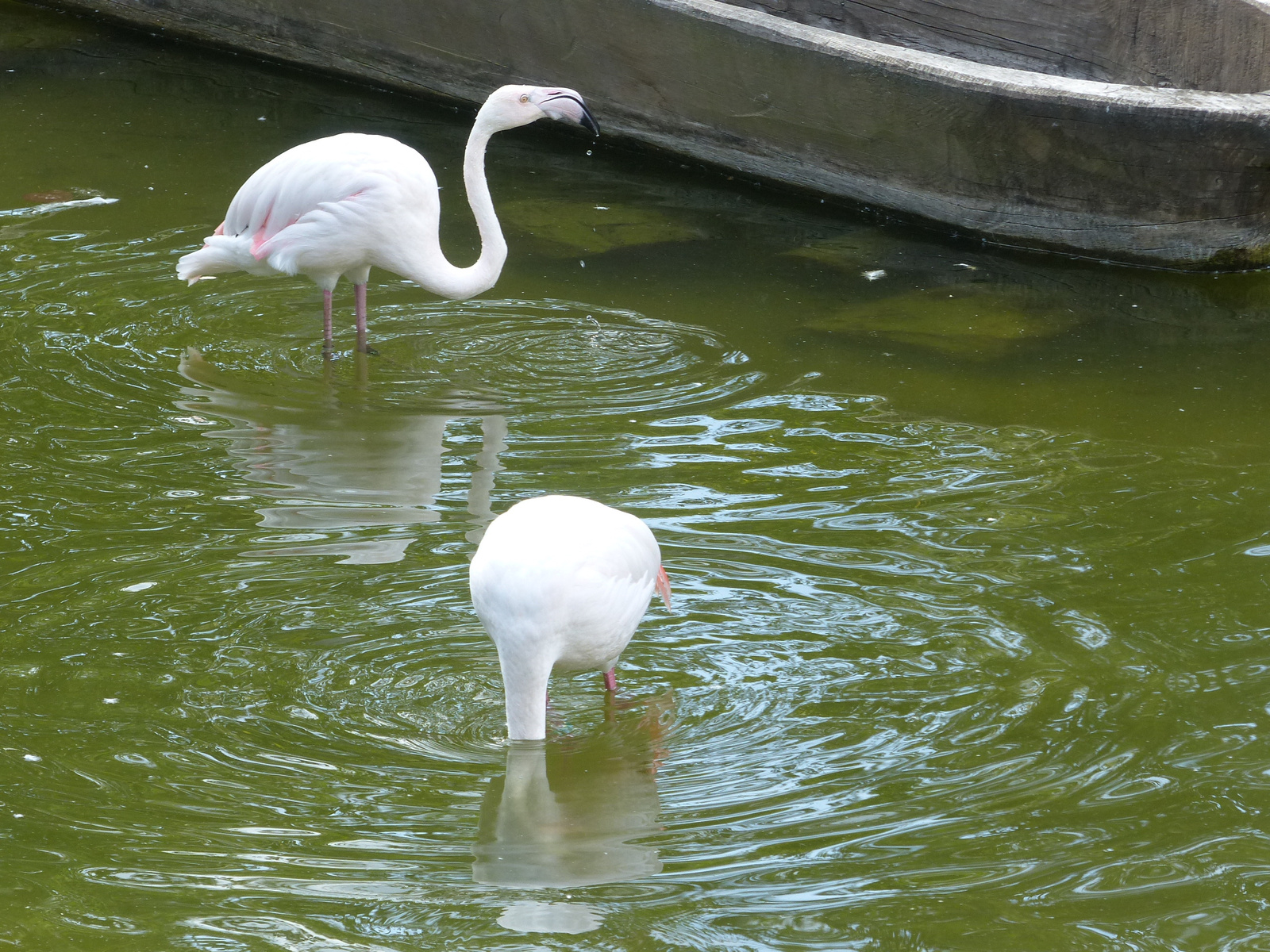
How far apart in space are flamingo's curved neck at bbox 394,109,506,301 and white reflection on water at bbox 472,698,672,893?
2646 mm

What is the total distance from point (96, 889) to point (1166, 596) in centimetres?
285

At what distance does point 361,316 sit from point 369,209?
530 mm

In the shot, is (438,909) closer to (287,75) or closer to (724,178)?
(724,178)

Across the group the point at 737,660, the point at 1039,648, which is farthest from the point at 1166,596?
the point at 737,660

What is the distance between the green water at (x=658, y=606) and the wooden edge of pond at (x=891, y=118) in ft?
0.74

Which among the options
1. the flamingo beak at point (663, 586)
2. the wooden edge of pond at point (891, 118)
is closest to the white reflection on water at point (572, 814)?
the flamingo beak at point (663, 586)

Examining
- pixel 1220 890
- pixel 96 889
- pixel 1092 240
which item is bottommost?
pixel 96 889

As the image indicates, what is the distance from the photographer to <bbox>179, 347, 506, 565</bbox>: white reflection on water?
4.88m

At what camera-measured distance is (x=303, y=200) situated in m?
6.06

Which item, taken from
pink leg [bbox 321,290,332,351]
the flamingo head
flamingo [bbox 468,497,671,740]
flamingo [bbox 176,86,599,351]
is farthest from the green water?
the flamingo head

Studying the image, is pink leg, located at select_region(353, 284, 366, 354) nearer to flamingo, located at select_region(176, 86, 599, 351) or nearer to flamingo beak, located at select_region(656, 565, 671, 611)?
flamingo, located at select_region(176, 86, 599, 351)

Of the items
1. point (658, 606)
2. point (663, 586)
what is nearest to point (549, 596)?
point (663, 586)

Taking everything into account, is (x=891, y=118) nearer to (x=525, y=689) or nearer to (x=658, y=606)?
(x=658, y=606)

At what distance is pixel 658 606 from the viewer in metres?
4.40
